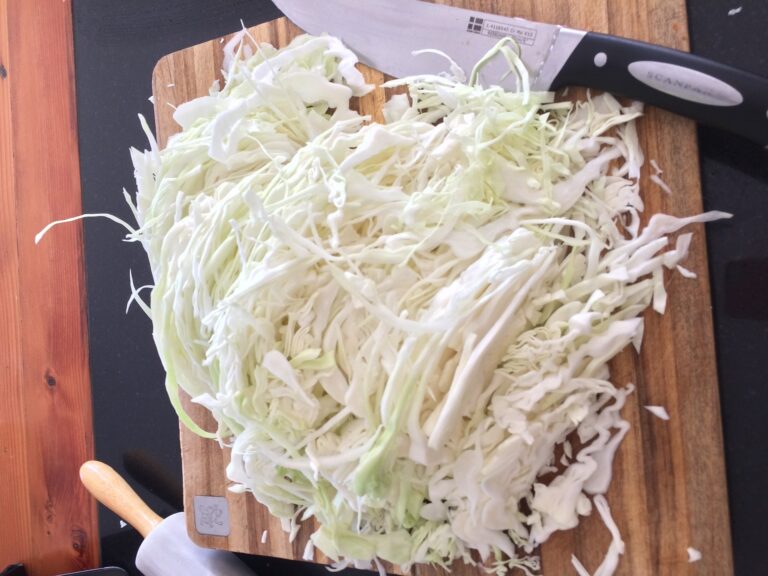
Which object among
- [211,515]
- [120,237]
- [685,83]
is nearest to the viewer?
[685,83]

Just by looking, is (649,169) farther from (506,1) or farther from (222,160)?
(222,160)

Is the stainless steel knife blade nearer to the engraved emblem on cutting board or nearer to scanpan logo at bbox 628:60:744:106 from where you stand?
scanpan logo at bbox 628:60:744:106

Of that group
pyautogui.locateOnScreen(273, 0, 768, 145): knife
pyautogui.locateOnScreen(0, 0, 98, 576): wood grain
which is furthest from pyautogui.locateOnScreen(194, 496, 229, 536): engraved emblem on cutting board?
pyautogui.locateOnScreen(273, 0, 768, 145): knife

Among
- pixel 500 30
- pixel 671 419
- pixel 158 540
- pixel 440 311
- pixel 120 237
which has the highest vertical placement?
pixel 500 30

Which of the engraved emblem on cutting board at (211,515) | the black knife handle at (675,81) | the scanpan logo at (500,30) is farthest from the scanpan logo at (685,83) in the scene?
the engraved emblem on cutting board at (211,515)

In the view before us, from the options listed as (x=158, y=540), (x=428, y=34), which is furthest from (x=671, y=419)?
(x=158, y=540)

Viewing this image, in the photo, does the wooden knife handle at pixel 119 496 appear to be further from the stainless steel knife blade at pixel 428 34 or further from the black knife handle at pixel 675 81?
the black knife handle at pixel 675 81

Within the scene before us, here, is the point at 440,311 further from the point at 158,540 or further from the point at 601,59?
the point at 158,540
